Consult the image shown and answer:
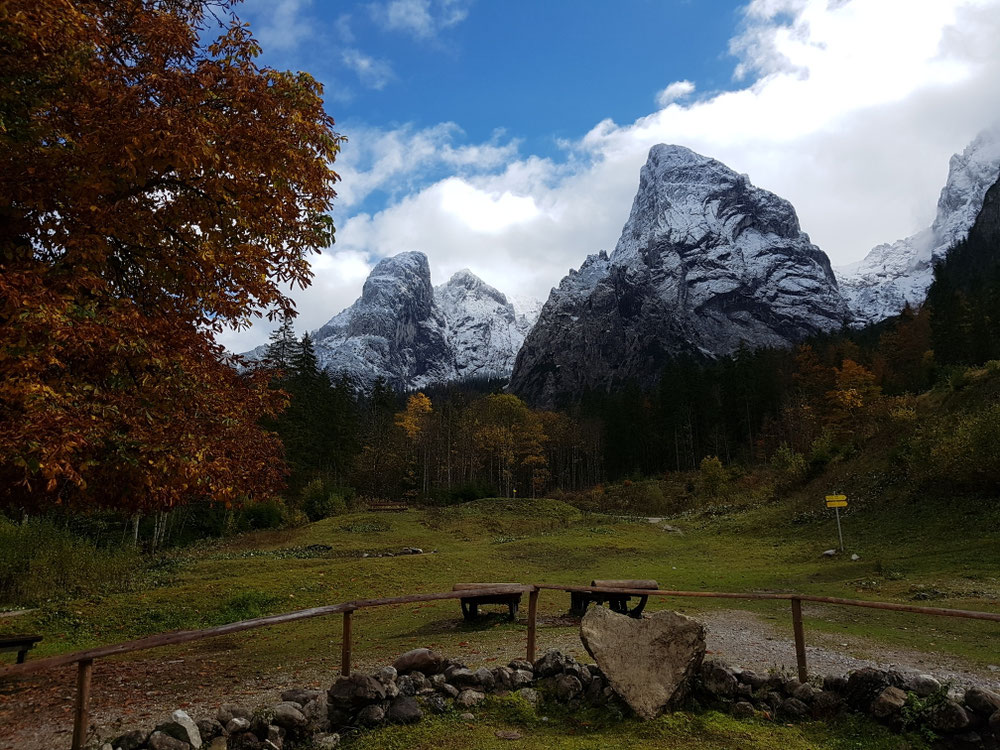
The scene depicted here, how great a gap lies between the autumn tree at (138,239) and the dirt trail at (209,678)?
99.6 inches

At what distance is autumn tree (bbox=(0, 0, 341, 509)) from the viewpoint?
5211 millimetres

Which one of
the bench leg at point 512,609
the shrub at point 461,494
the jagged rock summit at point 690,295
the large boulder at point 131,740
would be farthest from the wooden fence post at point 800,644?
the jagged rock summit at point 690,295

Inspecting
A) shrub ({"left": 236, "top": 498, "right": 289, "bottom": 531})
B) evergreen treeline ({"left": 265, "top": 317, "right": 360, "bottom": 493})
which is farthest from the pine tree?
shrub ({"left": 236, "top": 498, "right": 289, "bottom": 531})

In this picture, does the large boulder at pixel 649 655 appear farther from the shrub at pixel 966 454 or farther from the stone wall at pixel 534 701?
the shrub at pixel 966 454

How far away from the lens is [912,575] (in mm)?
15125

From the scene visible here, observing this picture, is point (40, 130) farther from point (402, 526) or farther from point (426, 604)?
point (402, 526)

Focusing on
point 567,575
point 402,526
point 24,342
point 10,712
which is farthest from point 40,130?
point 402,526

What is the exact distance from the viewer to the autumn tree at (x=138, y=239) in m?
5.21

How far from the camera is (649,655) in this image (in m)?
6.77

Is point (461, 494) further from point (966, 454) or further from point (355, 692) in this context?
point (355, 692)

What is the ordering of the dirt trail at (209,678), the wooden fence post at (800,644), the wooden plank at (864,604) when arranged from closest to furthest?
the wooden plank at (864,604) → the dirt trail at (209,678) → the wooden fence post at (800,644)

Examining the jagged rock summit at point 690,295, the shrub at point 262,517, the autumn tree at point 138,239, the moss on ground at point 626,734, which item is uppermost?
the jagged rock summit at point 690,295

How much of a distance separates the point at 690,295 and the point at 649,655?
145m

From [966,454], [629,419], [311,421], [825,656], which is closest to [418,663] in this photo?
[825,656]
